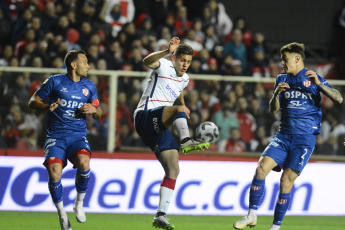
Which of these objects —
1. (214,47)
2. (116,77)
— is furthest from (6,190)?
(214,47)

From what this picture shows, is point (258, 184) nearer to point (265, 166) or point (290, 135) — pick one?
point (265, 166)

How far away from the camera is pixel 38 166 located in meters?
12.8

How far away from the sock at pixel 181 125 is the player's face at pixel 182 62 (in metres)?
0.81

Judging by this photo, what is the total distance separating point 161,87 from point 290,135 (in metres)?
1.67

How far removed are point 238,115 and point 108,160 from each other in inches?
95.9

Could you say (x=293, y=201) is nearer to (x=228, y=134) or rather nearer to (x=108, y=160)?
(x=228, y=134)

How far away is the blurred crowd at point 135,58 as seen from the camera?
1330 cm

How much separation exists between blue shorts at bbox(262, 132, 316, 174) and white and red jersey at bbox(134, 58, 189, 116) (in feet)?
4.54

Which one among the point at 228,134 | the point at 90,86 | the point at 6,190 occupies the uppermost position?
the point at 90,86

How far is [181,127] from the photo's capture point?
352 inches

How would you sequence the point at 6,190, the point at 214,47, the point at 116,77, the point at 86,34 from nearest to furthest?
the point at 6,190
the point at 116,77
the point at 86,34
the point at 214,47

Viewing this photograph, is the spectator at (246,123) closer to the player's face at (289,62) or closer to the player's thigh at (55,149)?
the player's face at (289,62)

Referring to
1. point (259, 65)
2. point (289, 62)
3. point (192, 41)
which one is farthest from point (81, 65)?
point (259, 65)

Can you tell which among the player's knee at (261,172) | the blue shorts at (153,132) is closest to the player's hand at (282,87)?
the player's knee at (261,172)
